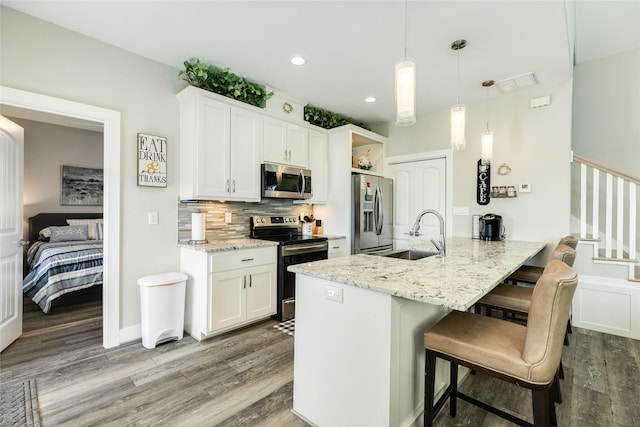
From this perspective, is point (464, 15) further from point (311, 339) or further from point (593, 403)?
point (593, 403)

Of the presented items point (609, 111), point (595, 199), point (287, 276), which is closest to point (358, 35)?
point (287, 276)

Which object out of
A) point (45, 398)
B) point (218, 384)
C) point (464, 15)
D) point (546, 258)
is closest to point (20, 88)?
point (45, 398)

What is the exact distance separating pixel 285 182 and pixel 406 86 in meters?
2.16

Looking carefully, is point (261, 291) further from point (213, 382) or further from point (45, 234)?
point (45, 234)

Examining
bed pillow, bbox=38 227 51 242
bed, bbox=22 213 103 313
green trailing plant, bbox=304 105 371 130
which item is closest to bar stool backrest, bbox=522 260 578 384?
green trailing plant, bbox=304 105 371 130

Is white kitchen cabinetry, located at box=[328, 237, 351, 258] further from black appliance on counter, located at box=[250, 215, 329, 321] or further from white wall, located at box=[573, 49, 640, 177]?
white wall, located at box=[573, 49, 640, 177]

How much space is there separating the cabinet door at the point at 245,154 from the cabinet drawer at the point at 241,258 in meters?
0.64

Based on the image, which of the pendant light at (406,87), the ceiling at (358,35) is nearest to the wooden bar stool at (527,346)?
the pendant light at (406,87)

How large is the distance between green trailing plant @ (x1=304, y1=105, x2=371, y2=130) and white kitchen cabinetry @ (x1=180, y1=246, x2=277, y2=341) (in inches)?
77.8

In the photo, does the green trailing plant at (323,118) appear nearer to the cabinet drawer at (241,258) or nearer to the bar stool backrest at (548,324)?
the cabinet drawer at (241,258)

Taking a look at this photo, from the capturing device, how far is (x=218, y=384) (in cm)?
205

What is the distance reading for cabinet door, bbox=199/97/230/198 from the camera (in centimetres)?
286

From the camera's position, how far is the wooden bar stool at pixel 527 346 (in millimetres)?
1179

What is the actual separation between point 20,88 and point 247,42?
1751 millimetres
